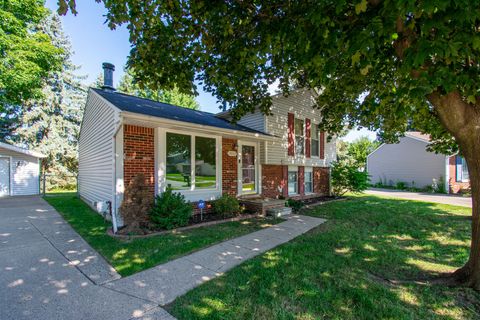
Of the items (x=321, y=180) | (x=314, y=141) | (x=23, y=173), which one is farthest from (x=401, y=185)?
(x=23, y=173)

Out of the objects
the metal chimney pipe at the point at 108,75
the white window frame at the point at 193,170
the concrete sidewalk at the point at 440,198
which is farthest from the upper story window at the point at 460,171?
the metal chimney pipe at the point at 108,75

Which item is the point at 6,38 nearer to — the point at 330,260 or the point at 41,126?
the point at 41,126

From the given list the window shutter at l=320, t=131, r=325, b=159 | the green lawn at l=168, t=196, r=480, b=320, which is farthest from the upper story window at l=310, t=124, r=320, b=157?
the green lawn at l=168, t=196, r=480, b=320

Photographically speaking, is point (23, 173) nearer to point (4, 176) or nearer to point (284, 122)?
point (4, 176)

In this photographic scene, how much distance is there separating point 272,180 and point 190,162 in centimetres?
432

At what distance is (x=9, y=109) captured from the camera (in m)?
18.9

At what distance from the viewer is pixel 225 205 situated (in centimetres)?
745

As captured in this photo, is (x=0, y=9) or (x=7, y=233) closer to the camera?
(x=7, y=233)

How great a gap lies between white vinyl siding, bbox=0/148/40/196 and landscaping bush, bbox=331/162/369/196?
721 inches

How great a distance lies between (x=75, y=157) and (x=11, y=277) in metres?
19.5

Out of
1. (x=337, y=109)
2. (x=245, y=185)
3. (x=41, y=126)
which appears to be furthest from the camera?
(x=41, y=126)

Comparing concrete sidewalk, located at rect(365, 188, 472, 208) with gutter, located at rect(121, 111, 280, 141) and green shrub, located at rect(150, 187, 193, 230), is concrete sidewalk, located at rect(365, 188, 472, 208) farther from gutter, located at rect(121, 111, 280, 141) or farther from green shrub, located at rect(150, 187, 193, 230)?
green shrub, located at rect(150, 187, 193, 230)

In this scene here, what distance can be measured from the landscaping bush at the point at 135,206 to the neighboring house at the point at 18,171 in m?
12.7

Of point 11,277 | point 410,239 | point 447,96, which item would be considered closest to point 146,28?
point 11,277
